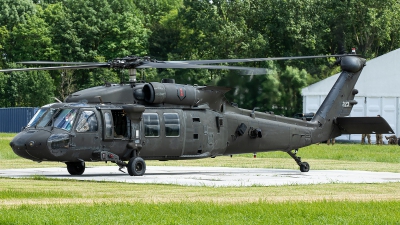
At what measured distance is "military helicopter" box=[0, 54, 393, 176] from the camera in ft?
81.5

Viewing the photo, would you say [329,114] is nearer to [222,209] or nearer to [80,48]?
[222,209]

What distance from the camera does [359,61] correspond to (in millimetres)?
30984

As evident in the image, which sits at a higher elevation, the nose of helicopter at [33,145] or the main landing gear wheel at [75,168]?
the nose of helicopter at [33,145]

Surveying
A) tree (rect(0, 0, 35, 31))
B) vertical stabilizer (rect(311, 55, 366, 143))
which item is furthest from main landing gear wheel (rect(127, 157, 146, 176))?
tree (rect(0, 0, 35, 31))

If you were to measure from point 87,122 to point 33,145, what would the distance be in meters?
1.70

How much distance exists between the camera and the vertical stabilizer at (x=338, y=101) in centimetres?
3083

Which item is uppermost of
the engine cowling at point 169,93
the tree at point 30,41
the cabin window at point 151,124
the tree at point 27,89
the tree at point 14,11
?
the tree at point 14,11

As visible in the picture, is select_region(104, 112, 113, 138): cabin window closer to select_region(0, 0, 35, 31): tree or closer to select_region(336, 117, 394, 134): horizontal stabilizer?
select_region(336, 117, 394, 134): horizontal stabilizer

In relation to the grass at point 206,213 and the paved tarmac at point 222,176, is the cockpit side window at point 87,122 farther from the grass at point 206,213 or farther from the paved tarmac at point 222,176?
the grass at point 206,213

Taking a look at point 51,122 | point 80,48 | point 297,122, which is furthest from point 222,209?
point 80,48

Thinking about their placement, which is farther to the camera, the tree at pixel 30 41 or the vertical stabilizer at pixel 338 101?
the tree at pixel 30 41

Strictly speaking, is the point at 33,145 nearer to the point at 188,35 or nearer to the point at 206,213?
the point at 206,213

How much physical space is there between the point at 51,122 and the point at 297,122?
354 inches

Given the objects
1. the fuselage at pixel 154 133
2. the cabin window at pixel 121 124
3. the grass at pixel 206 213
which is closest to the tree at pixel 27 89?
the fuselage at pixel 154 133
